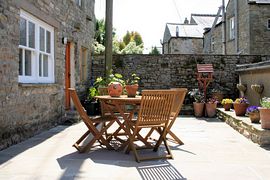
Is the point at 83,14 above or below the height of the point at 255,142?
above

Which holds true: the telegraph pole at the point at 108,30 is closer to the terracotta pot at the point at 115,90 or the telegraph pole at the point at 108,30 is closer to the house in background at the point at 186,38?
the terracotta pot at the point at 115,90

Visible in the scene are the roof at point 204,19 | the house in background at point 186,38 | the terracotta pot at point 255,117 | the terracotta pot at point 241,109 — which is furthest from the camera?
the roof at point 204,19

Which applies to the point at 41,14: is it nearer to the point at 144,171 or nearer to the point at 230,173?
the point at 144,171

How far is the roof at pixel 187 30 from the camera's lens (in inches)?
989

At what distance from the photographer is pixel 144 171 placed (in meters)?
3.73

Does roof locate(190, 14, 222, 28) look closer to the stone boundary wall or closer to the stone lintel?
the stone boundary wall

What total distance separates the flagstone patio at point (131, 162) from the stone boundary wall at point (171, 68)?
6.01 meters

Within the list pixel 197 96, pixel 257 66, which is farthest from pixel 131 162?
pixel 197 96

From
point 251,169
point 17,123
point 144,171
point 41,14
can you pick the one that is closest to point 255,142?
point 251,169

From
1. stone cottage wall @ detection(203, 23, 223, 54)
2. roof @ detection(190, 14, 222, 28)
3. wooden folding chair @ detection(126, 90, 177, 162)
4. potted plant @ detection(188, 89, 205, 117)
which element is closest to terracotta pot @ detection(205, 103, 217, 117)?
potted plant @ detection(188, 89, 205, 117)

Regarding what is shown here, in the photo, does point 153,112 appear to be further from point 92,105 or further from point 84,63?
point 84,63

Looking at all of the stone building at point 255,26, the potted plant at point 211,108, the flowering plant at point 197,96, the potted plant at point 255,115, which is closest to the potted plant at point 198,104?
the flowering plant at point 197,96

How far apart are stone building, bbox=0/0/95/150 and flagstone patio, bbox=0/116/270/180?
0.49m

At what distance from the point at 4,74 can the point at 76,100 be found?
1196 mm
